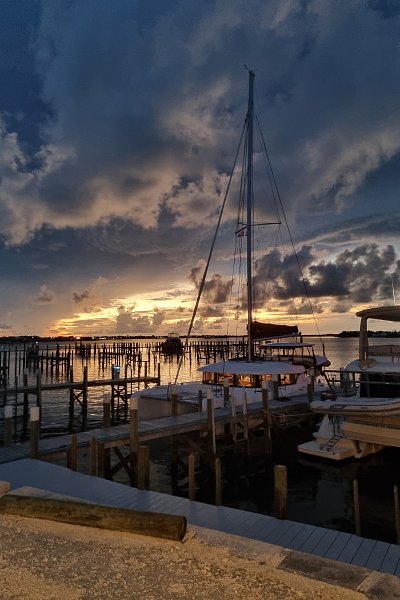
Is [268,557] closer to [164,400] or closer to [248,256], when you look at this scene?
[164,400]

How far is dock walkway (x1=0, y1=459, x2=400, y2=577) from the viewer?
308 inches

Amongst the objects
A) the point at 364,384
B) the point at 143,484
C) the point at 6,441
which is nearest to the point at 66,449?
the point at 6,441

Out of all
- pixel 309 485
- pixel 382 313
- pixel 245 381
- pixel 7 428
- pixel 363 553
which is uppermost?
pixel 382 313

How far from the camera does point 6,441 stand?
1477cm

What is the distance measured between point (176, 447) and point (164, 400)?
3.31 meters

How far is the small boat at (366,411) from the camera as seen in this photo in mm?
16938

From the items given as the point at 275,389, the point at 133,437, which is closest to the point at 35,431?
the point at 133,437

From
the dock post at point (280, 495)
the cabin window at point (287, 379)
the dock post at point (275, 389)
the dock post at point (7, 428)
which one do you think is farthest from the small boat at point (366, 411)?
the dock post at point (7, 428)

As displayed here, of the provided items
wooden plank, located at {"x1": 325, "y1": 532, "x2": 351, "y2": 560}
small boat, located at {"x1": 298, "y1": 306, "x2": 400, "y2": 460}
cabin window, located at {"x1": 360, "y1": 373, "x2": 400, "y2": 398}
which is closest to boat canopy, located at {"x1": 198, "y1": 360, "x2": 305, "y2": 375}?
small boat, located at {"x1": 298, "y1": 306, "x2": 400, "y2": 460}

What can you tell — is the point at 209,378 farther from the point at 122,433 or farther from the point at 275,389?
the point at 122,433

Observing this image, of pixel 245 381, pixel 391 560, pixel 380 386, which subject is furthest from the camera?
pixel 245 381

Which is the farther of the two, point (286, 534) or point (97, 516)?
point (286, 534)

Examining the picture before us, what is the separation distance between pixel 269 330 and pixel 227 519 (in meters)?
22.6

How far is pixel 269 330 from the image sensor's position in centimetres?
3130
